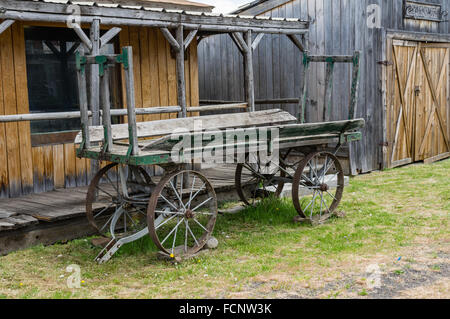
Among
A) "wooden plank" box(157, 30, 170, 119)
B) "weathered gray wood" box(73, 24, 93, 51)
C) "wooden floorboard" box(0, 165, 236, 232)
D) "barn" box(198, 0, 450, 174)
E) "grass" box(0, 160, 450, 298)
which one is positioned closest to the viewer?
"grass" box(0, 160, 450, 298)

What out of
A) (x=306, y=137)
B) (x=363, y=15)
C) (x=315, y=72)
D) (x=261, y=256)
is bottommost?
(x=261, y=256)

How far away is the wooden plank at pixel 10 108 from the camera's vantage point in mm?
7504

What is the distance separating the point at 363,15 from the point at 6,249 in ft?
24.8

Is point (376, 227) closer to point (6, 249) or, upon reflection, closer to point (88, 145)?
point (88, 145)

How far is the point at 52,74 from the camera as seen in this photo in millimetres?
8281

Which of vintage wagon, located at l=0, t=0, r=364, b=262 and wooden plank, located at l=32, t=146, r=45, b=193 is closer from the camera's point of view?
vintage wagon, located at l=0, t=0, r=364, b=262

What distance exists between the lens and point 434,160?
1216 centimetres

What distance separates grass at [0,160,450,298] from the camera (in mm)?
4852

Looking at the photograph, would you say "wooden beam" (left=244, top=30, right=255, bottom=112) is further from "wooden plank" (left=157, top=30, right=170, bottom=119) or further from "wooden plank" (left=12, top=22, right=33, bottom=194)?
"wooden plank" (left=12, top=22, right=33, bottom=194)

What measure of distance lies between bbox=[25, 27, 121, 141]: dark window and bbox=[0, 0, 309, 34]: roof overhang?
4.18ft

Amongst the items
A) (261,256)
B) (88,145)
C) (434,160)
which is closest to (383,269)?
(261,256)

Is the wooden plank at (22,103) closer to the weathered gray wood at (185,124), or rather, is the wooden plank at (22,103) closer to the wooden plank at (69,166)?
the wooden plank at (69,166)

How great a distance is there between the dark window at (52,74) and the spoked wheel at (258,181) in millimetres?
2736

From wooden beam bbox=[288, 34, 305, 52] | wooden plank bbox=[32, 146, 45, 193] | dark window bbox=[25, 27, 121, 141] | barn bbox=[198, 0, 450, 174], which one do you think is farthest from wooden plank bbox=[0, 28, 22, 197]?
barn bbox=[198, 0, 450, 174]
